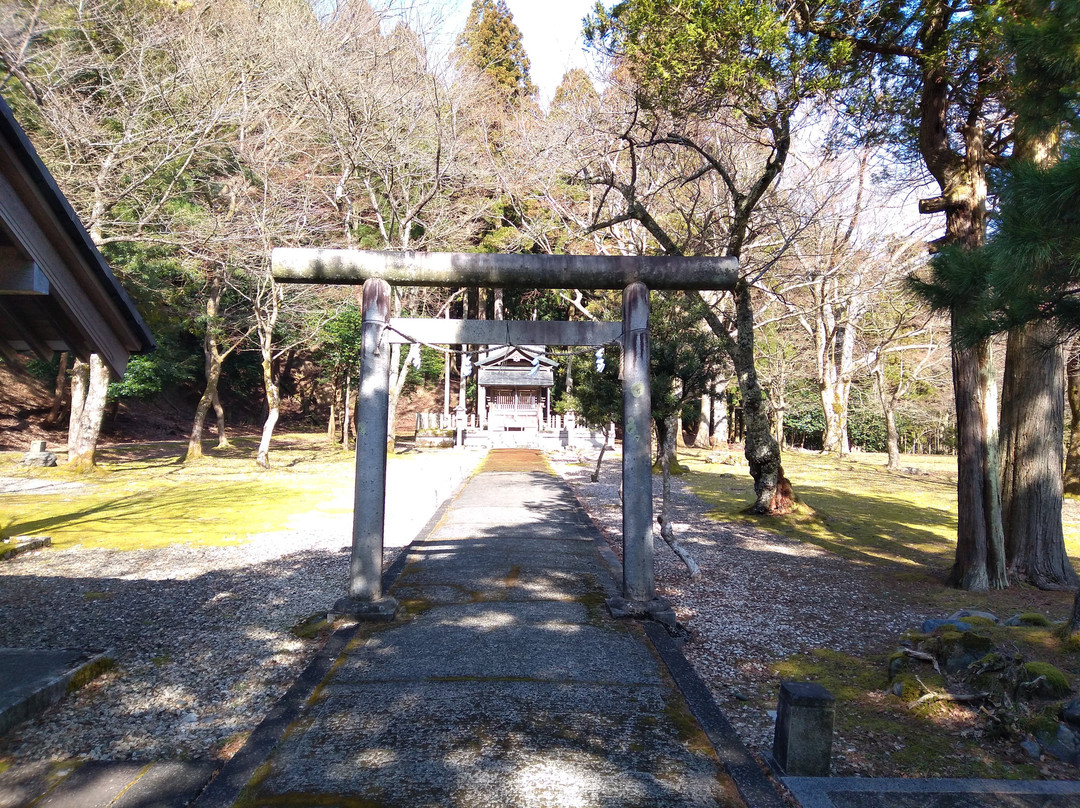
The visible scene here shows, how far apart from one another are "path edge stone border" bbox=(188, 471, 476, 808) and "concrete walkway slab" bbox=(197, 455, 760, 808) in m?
0.03

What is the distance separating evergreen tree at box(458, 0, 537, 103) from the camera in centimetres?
2952

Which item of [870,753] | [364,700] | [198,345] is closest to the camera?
[870,753]

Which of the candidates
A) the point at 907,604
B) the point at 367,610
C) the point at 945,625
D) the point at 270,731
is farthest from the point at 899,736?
the point at 367,610

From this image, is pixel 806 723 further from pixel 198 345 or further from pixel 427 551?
pixel 198 345

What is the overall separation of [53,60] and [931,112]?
15.5 m

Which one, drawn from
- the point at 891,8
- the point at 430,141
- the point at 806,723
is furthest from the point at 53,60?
the point at 806,723

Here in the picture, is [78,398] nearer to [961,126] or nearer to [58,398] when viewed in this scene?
[58,398]

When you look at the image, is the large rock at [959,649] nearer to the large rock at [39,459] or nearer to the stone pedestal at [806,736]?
the stone pedestal at [806,736]

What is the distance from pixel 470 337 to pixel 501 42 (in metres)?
30.9

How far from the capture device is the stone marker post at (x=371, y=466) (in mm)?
5367

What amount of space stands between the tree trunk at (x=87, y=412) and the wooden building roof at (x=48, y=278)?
444 inches

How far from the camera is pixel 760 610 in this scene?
6555 millimetres

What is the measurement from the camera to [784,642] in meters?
5.66

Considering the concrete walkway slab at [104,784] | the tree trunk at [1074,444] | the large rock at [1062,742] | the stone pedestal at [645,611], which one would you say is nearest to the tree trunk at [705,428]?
the tree trunk at [1074,444]
